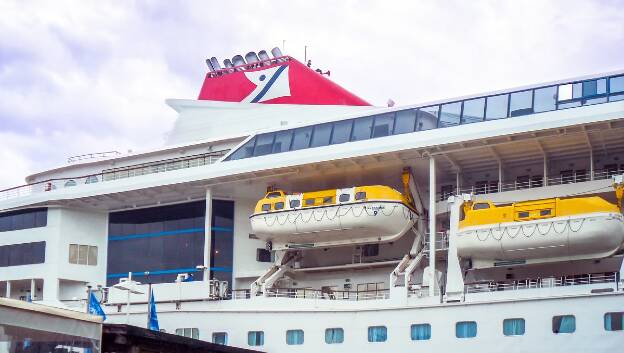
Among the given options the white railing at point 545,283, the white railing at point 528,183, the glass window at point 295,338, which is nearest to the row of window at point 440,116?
the white railing at point 528,183

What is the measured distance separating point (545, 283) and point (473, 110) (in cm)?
563

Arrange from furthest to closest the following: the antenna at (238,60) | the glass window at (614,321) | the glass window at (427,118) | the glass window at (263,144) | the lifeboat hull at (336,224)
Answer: the antenna at (238,60) → the glass window at (263,144) → the glass window at (427,118) → the lifeboat hull at (336,224) → the glass window at (614,321)

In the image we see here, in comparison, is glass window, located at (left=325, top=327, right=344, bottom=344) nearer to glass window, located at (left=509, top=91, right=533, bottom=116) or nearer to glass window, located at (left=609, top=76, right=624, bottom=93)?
glass window, located at (left=509, top=91, right=533, bottom=116)

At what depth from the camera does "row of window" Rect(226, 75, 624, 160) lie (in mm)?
24969

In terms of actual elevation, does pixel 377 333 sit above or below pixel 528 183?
below

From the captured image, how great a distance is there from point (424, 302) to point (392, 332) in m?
1.19

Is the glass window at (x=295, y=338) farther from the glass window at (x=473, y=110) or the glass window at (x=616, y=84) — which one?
the glass window at (x=616, y=84)

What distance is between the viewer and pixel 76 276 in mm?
32062

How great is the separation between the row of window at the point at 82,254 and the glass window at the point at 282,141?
8.18 metres

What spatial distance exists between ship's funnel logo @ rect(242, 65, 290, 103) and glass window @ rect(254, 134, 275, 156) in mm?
4263

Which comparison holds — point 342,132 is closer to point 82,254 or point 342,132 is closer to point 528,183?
point 528,183

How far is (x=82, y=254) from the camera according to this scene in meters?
32.5

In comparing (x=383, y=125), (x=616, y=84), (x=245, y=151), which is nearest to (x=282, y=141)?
(x=245, y=151)

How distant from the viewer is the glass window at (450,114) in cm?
2645
